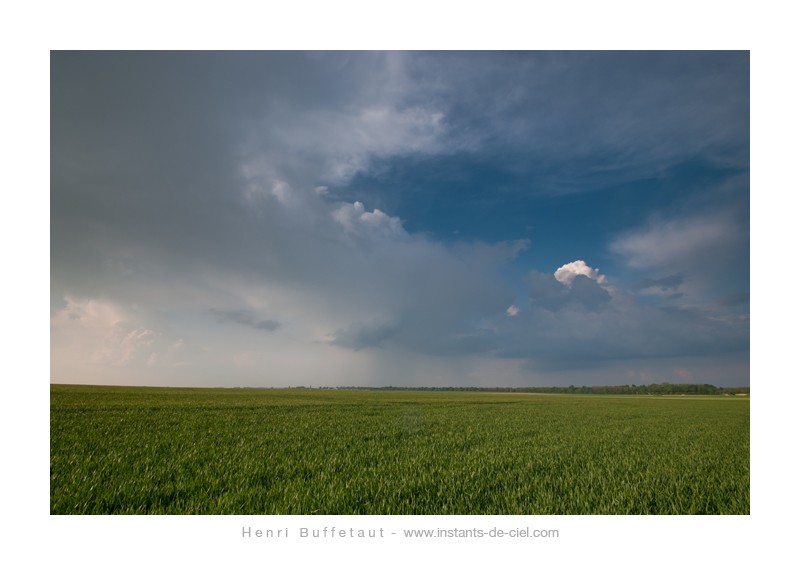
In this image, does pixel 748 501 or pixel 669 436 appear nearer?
pixel 748 501

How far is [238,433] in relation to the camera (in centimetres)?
1252
